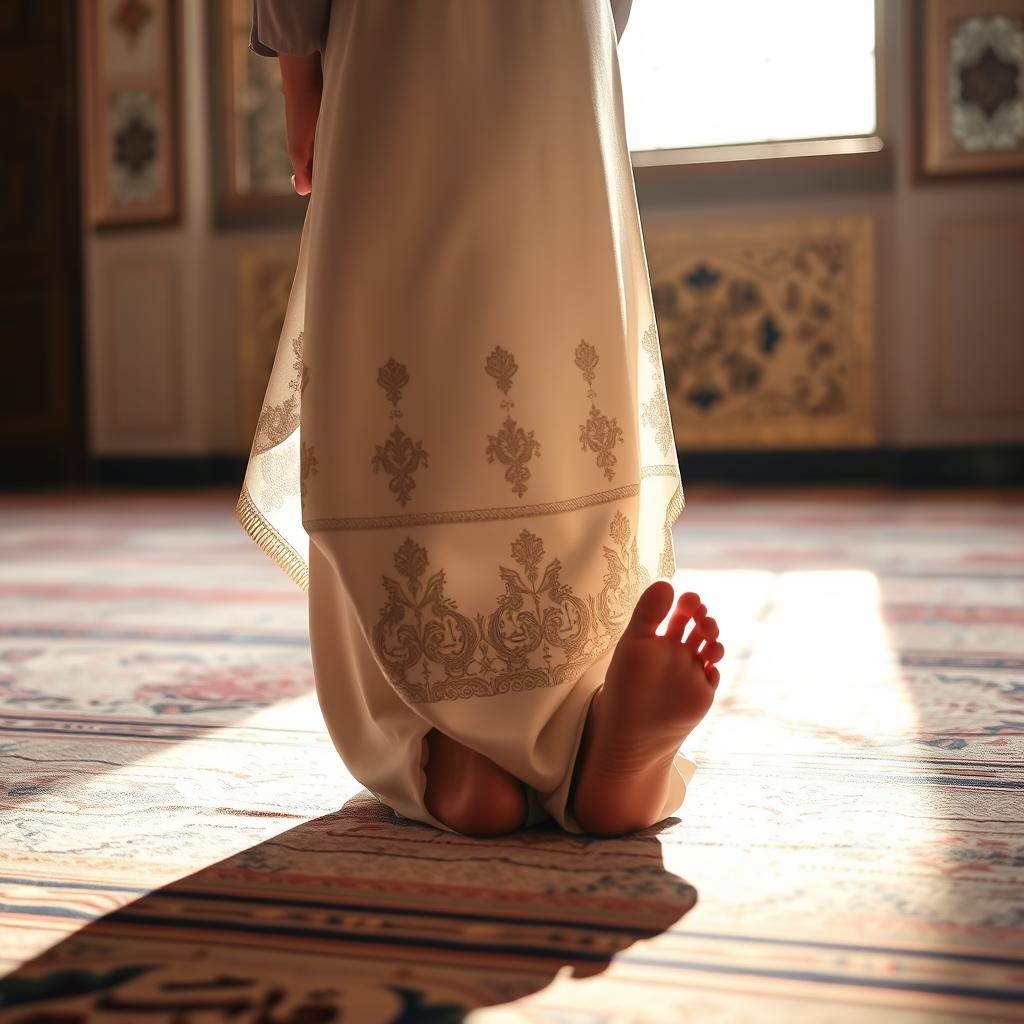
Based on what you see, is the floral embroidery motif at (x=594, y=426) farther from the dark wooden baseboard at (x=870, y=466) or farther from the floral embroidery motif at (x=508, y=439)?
the dark wooden baseboard at (x=870, y=466)

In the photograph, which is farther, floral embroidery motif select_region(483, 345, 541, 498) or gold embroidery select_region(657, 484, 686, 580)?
gold embroidery select_region(657, 484, 686, 580)

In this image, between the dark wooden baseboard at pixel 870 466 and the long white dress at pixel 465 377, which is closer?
the long white dress at pixel 465 377

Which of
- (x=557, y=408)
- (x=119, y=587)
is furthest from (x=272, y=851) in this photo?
(x=119, y=587)

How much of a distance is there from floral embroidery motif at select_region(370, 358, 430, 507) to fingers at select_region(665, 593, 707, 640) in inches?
9.3

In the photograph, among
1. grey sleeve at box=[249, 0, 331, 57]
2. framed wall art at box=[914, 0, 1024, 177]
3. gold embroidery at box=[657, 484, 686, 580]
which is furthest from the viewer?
framed wall art at box=[914, 0, 1024, 177]

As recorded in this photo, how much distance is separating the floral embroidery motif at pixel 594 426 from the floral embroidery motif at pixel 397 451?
0.47ft

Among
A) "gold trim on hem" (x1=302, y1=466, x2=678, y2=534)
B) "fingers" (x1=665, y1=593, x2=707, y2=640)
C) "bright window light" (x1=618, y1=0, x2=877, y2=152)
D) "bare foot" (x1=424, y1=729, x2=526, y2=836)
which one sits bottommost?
"bare foot" (x1=424, y1=729, x2=526, y2=836)

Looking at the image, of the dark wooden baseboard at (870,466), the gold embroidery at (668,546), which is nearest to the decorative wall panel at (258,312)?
the dark wooden baseboard at (870,466)

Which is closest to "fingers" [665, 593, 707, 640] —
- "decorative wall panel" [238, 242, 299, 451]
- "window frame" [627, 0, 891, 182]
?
"window frame" [627, 0, 891, 182]

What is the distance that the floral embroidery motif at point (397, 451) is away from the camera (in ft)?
3.57

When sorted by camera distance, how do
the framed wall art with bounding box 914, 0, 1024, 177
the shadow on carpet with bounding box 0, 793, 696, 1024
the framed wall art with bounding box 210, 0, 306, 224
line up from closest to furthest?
the shadow on carpet with bounding box 0, 793, 696, 1024, the framed wall art with bounding box 914, 0, 1024, 177, the framed wall art with bounding box 210, 0, 306, 224

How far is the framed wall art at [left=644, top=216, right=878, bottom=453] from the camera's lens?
5.05 metres

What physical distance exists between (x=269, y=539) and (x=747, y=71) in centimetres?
437

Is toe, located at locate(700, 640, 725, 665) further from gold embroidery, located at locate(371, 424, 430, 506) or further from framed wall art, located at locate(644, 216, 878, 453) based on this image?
framed wall art, located at locate(644, 216, 878, 453)
